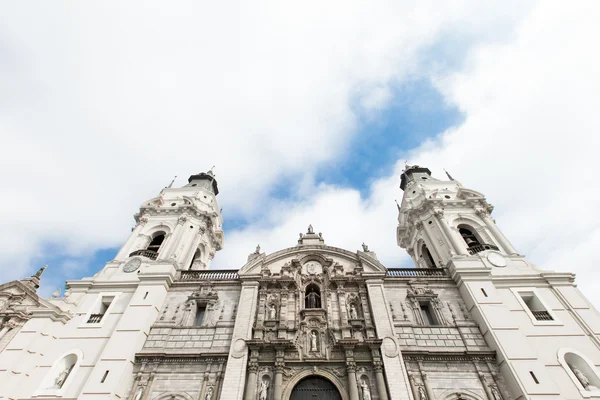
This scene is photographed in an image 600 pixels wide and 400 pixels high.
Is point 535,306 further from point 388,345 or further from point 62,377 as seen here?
point 62,377

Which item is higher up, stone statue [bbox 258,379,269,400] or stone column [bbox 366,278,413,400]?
stone column [bbox 366,278,413,400]

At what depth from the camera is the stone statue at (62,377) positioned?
1627cm

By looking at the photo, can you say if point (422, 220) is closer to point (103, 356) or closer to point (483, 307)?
point (483, 307)

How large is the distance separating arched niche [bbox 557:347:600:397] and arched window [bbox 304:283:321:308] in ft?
42.7

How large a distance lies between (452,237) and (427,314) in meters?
6.66

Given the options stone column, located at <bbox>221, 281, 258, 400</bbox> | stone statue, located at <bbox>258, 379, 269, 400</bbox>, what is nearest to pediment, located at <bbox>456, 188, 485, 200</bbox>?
stone column, located at <bbox>221, 281, 258, 400</bbox>

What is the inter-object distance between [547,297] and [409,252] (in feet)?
38.8

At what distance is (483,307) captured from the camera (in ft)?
60.3

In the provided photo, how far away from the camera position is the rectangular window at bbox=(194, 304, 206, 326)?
19.8 meters

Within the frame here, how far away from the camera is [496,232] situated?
2436cm

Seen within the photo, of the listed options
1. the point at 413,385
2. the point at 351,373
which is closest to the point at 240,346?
the point at 351,373

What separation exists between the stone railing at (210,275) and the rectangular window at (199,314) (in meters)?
1.94

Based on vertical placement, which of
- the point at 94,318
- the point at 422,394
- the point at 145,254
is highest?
the point at 145,254

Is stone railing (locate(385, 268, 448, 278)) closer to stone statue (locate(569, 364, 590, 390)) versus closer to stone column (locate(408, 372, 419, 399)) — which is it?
stone column (locate(408, 372, 419, 399))
